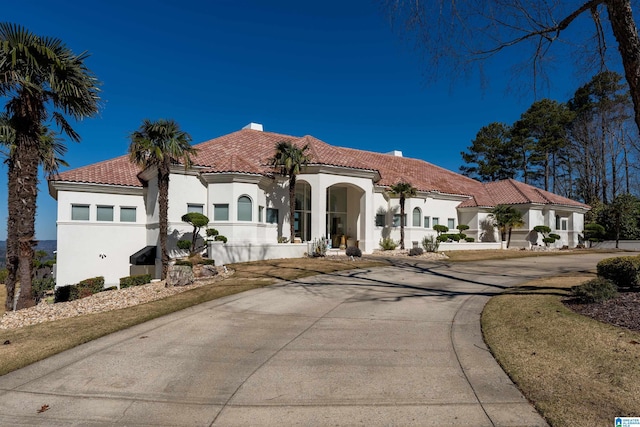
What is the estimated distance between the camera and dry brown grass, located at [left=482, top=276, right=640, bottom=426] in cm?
367

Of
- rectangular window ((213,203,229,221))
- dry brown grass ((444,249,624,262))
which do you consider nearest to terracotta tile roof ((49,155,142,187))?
rectangular window ((213,203,229,221))

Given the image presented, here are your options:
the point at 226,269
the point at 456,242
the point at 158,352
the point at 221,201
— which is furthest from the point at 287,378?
the point at 456,242

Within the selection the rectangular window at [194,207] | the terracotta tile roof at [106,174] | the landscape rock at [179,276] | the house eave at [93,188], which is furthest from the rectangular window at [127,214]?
the landscape rock at [179,276]

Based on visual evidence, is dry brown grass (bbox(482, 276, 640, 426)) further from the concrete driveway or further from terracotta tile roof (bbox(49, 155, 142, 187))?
terracotta tile roof (bbox(49, 155, 142, 187))

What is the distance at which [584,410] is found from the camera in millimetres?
3611

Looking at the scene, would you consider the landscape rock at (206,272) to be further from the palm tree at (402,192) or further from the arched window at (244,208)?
the palm tree at (402,192)

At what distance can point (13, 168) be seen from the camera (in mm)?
13211

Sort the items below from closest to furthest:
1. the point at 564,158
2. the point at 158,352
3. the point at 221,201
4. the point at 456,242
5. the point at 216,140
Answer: the point at 158,352 → the point at 221,201 → the point at 216,140 → the point at 456,242 → the point at 564,158

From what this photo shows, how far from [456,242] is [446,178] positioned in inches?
347

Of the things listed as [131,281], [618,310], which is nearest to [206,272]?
[131,281]

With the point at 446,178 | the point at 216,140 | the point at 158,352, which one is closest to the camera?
the point at 158,352

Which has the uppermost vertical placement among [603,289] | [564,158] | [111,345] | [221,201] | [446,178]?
[564,158]

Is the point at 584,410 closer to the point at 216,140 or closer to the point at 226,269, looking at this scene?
the point at 226,269

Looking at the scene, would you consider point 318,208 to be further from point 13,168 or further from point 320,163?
point 13,168
